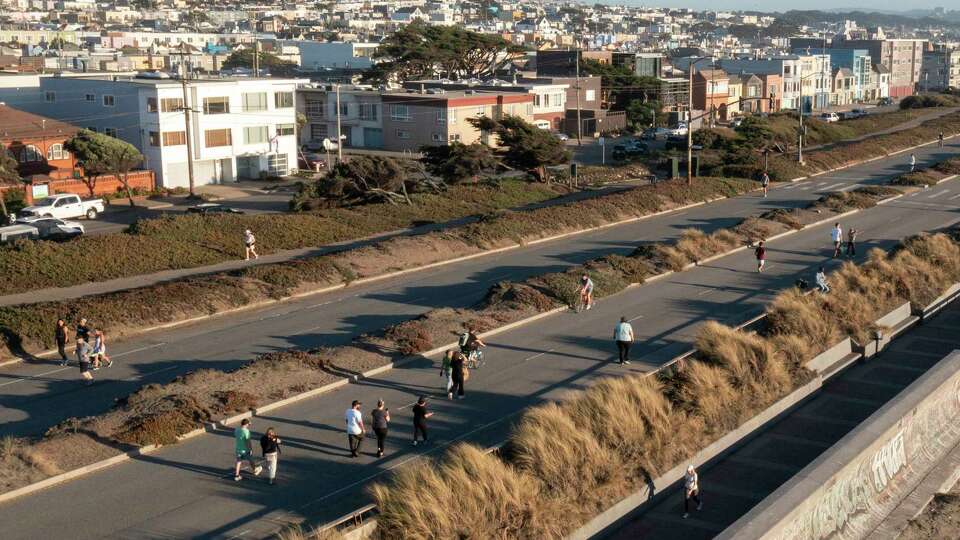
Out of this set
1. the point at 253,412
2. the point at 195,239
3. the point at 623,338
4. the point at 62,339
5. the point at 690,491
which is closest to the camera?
the point at 690,491

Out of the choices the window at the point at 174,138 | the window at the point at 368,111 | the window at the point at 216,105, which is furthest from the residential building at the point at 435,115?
the window at the point at 174,138

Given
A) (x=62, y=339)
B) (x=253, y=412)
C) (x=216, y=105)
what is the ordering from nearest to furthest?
1. (x=253, y=412)
2. (x=62, y=339)
3. (x=216, y=105)

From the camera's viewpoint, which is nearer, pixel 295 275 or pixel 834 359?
pixel 834 359

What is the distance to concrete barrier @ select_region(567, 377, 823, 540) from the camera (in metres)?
18.3

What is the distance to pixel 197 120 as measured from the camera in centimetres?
6078

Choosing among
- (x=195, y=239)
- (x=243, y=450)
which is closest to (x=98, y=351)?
(x=243, y=450)

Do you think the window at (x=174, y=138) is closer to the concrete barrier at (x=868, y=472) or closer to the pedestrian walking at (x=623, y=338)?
the pedestrian walking at (x=623, y=338)

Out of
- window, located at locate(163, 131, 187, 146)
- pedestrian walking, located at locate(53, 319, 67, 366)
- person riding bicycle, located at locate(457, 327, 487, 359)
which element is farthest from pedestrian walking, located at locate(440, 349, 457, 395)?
window, located at locate(163, 131, 187, 146)

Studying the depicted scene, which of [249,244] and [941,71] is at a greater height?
[941,71]

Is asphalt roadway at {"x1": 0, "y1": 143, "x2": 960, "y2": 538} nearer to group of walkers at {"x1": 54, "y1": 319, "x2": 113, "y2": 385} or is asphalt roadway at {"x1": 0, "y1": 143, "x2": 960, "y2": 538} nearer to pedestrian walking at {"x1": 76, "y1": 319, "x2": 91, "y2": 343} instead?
group of walkers at {"x1": 54, "y1": 319, "x2": 113, "y2": 385}

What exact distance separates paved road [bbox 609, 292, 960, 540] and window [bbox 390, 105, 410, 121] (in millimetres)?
51480

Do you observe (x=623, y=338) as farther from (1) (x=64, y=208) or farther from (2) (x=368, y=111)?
(2) (x=368, y=111)

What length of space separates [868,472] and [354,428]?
9564mm

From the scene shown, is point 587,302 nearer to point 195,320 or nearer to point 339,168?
point 195,320
